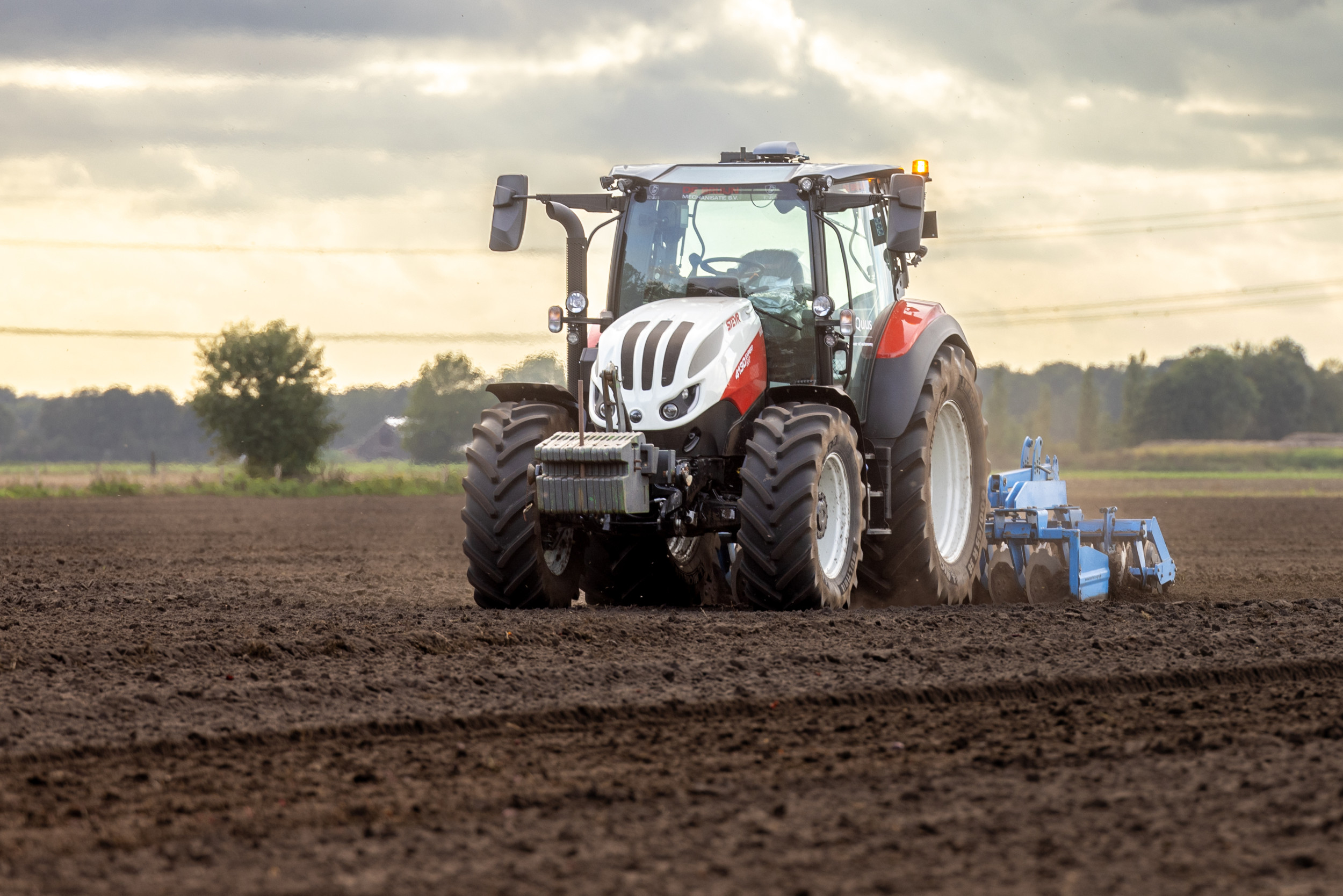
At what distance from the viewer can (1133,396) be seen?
79625 mm

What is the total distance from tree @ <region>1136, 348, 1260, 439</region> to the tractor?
71.7 m

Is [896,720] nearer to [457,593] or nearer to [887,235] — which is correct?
[887,235]

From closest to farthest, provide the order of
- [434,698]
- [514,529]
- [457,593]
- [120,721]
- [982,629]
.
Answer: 1. [120,721]
2. [434,698]
3. [982,629]
4. [514,529]
5. [457,593]

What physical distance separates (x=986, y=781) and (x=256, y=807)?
254 centimetres

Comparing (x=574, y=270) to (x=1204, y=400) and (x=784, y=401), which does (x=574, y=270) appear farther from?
(x=1204, y=400)

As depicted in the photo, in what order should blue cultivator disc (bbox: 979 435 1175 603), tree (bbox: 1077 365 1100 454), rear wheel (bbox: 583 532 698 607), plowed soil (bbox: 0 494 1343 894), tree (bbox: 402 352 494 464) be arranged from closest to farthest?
plowed soil (bbox: 0 494 1343 894), rear wheel (bbox: 583 532 698 607), blue cultivator disc (bbox: 979 435 1175 603), tree (bbox: 402 352 494 464), tree (bbox: 1077 365 1100 454)

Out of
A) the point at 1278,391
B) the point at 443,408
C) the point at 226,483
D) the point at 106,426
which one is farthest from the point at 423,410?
the point at 1278,391

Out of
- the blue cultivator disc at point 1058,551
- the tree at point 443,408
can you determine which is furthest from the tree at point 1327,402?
the blue cultivator disc at point 1058,551

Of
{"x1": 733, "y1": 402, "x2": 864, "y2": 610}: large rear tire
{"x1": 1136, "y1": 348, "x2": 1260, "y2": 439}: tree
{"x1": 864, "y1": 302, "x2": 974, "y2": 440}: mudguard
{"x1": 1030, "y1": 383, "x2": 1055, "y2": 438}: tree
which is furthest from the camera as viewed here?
{"x1": 1136, "y1": 348, "x2": 1260, "y2": 439}: tree

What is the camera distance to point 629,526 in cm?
995

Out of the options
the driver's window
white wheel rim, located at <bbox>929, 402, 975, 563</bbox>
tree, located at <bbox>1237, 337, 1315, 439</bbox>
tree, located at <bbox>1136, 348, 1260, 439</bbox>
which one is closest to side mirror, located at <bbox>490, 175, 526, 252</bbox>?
the driver's window

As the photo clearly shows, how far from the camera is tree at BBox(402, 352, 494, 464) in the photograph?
5478 cm

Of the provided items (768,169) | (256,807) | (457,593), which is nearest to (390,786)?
(256,807)

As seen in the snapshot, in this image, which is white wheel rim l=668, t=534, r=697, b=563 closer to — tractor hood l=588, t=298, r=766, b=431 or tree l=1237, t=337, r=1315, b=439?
tractor hood l=588, t=298, r=766, b=431
